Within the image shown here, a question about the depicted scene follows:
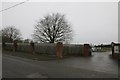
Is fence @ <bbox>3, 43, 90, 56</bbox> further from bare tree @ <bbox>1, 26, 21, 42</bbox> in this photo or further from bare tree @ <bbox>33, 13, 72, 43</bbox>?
bare tree @ <bbox>1, 26, 21, 42</bbox>

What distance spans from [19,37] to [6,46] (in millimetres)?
32484

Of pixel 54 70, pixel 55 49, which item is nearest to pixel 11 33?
pixel 55 49

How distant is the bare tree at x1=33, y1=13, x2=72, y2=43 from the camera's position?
5072cm

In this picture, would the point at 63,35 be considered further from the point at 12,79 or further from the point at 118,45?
the point at 12,79

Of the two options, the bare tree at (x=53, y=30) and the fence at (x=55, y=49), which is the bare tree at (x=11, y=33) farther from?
the fence at (x=55, y=49)

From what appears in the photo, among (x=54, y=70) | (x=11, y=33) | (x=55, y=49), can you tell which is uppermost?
(x=11, y=33)

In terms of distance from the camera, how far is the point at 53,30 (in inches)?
2000

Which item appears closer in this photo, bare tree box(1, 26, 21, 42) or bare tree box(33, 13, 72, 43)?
Result: bare tree box(33, 13, 72, 43)

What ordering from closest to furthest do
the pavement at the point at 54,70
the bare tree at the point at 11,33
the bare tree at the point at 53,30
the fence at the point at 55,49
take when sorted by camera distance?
the pavement at the point at 54,70 → the fence at the point at 55,49 → the bare tree at the point at 53,30 → the bare tree at the point at 11,33

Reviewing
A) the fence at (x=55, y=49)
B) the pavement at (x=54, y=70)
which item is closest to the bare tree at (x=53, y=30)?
the fence at (x=55, y=49)

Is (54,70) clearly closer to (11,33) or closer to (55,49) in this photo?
(55,49)

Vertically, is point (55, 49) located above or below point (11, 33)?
below

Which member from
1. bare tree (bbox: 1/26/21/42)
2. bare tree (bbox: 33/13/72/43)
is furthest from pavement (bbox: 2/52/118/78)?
bare tree (bbox: 1/26/21/42)

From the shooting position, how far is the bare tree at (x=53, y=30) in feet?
166
